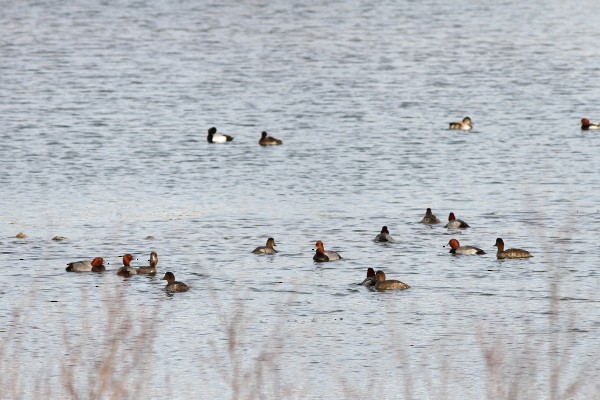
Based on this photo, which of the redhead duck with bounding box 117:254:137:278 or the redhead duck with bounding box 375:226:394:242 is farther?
the redhead duck with bounding box 375:226:394:242

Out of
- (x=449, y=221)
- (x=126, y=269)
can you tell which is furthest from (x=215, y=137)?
(x=126, y=269)

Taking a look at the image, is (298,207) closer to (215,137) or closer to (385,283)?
(385,283)

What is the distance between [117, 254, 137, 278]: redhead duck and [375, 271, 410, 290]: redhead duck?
4.85 metres

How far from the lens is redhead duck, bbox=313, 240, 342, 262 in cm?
2700

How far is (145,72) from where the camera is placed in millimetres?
61000

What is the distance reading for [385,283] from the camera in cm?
2462

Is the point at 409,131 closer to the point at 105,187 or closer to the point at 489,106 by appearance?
the point at 489,106

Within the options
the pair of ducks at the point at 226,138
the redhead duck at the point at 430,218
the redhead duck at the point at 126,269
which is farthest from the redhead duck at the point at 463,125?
the redhead duck at the point at 126,269

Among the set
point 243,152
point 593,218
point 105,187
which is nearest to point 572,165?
point 593,218

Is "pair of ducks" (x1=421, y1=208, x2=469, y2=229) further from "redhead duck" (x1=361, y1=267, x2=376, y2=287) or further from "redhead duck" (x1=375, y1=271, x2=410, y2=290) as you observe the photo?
"redhead duck" (x1=375, y1=271, x2=410, y2=290)

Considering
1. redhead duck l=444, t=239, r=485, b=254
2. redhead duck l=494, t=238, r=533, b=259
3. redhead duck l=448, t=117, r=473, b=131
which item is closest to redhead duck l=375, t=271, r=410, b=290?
redhead duck l=494, t=238, r=533, b=259

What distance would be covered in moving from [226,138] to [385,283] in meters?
20.3

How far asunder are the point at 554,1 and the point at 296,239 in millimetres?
66128

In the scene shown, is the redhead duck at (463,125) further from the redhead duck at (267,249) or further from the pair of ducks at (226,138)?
the redhead duck at (267,249)
